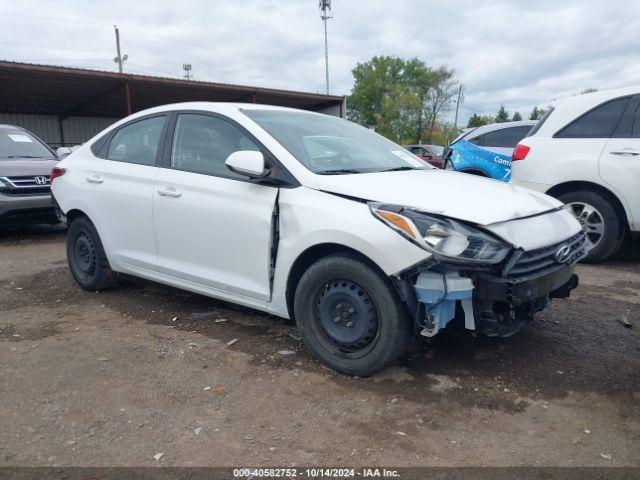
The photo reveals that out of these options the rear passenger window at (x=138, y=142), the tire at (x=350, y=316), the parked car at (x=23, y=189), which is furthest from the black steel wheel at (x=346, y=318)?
the parked car at (x=23, y=189)

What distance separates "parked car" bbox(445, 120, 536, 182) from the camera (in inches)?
308

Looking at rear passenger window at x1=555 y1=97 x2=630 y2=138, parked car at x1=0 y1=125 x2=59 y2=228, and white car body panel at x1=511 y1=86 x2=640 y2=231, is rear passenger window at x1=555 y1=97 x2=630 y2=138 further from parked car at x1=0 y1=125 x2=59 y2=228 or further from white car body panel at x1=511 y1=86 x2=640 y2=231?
parked car at x1=0 y1=125 x2=59 y2=228

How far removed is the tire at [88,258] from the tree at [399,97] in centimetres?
5285

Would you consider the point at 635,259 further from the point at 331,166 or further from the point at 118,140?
the point at 118,140

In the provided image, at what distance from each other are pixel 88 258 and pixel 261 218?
2.35 m

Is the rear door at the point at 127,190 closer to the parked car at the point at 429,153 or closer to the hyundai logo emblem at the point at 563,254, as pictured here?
the hyundai logo emblem at the point at 563,254

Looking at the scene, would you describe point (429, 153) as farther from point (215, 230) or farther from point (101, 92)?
point (215, 230)

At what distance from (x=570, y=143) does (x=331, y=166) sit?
11.6 feet

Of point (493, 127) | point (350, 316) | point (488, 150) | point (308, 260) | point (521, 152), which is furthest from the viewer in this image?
point (493, 127)

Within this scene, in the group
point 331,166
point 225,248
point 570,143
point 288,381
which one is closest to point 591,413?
point 288,381

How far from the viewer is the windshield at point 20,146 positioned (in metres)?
8.09

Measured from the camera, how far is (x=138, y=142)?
169 inches

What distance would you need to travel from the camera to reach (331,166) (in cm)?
337

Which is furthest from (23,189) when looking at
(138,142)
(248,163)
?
(248,163)
